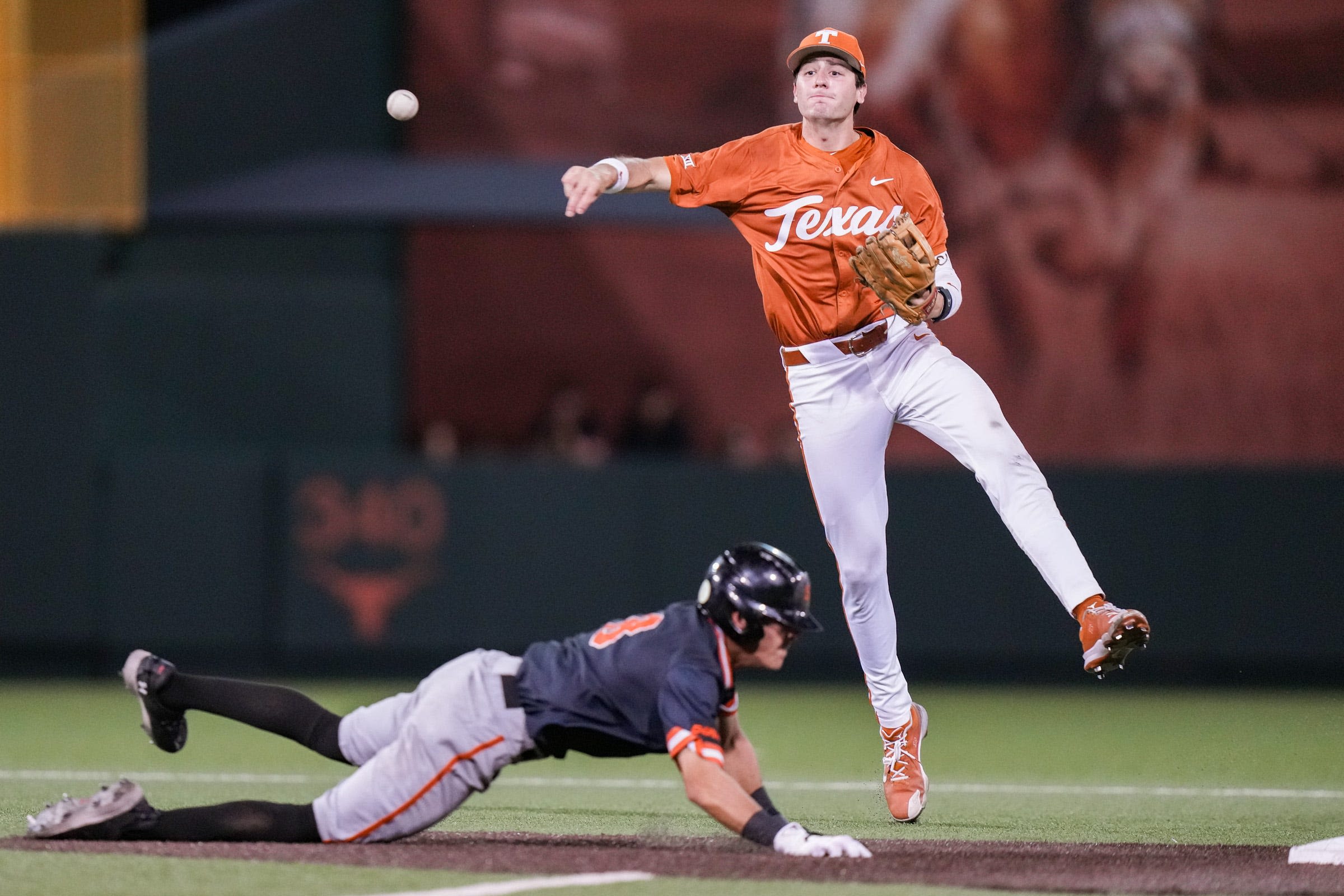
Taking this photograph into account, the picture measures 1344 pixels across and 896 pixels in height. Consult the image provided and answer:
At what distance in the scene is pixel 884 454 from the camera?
246 inches

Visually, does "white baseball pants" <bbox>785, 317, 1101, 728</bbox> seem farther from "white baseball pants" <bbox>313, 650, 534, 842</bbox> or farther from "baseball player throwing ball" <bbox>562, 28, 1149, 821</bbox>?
"white baseball pants" <bbox>313, 650, 534, 842</bbox>

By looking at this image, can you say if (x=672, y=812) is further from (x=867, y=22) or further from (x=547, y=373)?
(x=867, y=22)

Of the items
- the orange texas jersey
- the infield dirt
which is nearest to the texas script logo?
the orange texas jersey

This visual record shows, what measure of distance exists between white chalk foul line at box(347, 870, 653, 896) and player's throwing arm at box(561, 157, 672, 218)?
2.04 metres

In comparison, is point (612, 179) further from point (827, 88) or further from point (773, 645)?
point (773, 645)

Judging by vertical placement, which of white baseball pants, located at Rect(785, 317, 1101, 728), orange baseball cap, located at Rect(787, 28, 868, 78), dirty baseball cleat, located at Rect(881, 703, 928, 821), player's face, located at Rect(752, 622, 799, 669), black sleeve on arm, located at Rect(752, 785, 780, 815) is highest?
orange baseball cap, located at Rect(787, 28, 868, 78)

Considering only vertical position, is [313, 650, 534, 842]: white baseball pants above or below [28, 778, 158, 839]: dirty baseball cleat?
above

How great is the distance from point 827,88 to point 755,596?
1.97 meters

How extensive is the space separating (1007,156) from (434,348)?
5653 millimetres

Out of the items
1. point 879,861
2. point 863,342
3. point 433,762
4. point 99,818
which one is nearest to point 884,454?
point 863,342

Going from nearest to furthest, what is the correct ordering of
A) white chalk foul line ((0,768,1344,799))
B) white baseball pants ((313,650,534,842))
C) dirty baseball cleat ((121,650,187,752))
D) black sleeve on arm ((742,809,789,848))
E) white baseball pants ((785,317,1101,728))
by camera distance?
black sleeve on arm ((742,809,789,848)) < white baseball pants ((313,650,534,842)) < dirty baseball cleat ((121,650,187,752)) < white baseball pants ((785,317,1101,728)) < white chalk foul line ((0,768,1344,799))

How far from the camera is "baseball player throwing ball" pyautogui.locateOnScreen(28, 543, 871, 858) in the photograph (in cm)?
515

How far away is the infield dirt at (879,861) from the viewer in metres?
4.86

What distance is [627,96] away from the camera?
54.0 feet
